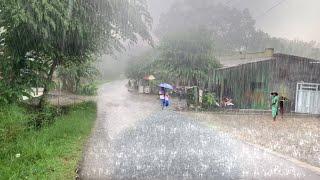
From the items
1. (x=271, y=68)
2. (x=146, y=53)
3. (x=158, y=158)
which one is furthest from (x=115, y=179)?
(x=146, y=53)

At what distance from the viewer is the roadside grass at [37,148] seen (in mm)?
8750

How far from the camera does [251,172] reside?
9.88m

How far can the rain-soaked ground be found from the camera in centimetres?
948

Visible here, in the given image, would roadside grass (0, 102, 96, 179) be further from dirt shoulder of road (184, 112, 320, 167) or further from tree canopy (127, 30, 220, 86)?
tree canopy (127, 30, 220, 86)

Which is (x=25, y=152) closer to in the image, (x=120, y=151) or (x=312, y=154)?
(x=120, y=151)

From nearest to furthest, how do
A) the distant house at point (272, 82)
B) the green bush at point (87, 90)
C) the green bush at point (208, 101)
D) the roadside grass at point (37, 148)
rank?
the roadside grass at point (37, 148)
the green bush at point (208, 101)
the distant house at point (272, 82)
the green bush at point (87, 90)

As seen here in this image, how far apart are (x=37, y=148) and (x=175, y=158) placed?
3.48 metres

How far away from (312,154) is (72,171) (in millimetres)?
7658

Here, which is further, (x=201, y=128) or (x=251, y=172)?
(x=201, y=128)

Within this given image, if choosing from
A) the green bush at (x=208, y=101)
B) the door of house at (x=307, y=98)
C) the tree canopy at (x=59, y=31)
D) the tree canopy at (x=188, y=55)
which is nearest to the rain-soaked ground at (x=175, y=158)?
the tree canopy at (x=59, y=31)

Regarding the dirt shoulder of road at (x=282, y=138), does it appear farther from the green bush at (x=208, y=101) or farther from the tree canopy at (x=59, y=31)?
the green bush at (x=208, y=101)

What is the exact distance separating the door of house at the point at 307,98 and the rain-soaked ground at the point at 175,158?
17.4 m

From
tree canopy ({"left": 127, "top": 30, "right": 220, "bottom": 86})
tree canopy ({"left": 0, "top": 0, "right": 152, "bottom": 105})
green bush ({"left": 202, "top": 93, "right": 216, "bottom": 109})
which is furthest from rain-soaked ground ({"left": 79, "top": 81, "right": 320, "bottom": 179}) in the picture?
tree canopy ({"left": 127, "top": 30, "right": 220, "bottom": 86})

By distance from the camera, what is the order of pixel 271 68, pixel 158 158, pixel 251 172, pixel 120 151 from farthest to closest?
pixel 271 68 → pixel 120 151 → pixel 158 158 → pixel 251 172
